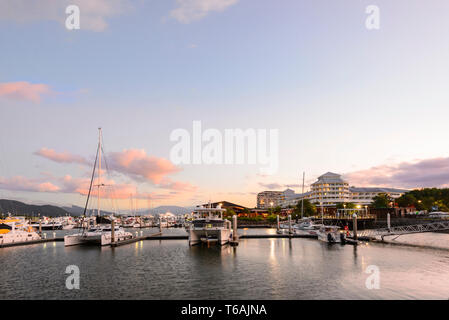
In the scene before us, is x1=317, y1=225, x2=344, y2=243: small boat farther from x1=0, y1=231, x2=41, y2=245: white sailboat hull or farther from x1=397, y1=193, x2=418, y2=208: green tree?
x1=397, y1=193, x2=418, y2=208: green tree

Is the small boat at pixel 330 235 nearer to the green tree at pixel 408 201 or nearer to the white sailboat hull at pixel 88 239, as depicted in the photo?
the white sailboat hull at pixel 88 239

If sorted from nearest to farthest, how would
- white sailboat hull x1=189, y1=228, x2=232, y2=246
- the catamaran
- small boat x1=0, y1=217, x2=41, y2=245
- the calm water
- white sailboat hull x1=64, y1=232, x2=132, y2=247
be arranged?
the calm water → white sailboat hull x1=189, y1=228, x2=232, y2=246 → the catamaran → white sailboat hull x1=64, y1=232, x2=132, y2=247 → small boat x1=0, y1=217, x2=41, y2=245

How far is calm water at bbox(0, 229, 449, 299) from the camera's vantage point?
23.4 meters

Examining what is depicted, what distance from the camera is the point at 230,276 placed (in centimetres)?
2964

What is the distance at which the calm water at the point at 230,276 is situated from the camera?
23359 millimetres

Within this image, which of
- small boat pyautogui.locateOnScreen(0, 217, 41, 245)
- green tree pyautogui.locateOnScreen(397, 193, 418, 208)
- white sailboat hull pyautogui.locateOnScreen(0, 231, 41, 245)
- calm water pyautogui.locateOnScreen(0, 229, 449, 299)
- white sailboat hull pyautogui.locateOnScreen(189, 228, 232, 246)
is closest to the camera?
calm water pyautogui.locateOnScreen(0, 229, 449, 299)

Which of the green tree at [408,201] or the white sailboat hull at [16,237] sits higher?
the green tree at [408,201]

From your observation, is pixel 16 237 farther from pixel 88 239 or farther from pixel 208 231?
pixel 208 231

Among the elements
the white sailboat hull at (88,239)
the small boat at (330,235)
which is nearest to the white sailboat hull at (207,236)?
the white sailboat hull at (88,239)

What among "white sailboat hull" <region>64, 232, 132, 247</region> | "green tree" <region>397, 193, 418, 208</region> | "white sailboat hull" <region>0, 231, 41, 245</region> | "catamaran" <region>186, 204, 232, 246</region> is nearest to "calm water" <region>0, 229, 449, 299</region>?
"catamaran" <region>186, 204, 232, 246</region>
